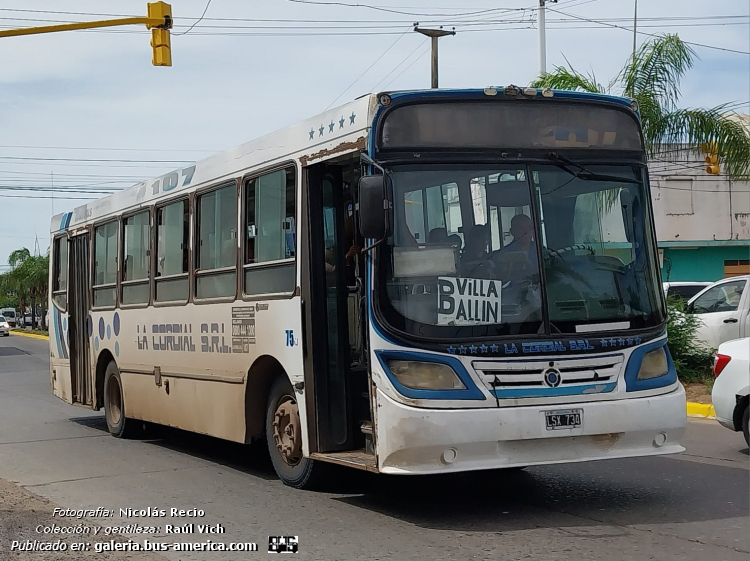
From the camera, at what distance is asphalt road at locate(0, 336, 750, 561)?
260 inches

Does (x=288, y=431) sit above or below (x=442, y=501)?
above

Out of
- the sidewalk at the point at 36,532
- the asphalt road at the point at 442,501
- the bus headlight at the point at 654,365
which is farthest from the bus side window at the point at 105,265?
the bus headlight at the point at 654,365

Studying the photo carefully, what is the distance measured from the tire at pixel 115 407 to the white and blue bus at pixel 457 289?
416cm

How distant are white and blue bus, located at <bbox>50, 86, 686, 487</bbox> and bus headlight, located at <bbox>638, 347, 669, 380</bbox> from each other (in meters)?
0.02

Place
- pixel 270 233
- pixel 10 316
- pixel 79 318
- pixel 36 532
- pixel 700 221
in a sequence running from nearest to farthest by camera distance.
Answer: pixel 36 532 → pixel 270 233 → pixel 79 318 → pixel 700 221 → pixel 10 316

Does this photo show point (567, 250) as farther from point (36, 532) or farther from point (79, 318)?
point (79, 318)

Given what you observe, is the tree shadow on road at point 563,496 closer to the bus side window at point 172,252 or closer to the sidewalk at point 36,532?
the sidewalk at point 36,532

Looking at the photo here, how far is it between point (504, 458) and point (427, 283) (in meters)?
1.28

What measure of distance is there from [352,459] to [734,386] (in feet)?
14.1

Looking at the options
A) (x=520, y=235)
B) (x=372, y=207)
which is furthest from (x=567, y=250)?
(x=372, y=207)

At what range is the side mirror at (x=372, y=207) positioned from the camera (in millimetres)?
7094

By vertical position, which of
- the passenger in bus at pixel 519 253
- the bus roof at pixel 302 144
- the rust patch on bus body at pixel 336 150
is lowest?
the passenger in bus at pixel 519 253

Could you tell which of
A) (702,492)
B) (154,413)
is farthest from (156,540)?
(154,413)

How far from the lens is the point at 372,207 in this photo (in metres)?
7.11
